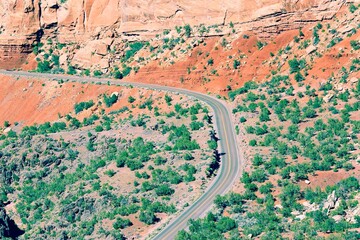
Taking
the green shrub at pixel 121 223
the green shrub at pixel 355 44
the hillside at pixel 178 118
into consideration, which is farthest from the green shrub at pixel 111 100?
the green shrub at pixel 121 223

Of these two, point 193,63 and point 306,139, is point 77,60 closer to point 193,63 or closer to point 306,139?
point 193,63

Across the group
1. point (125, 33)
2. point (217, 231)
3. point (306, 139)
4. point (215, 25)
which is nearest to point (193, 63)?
point (215, 25)

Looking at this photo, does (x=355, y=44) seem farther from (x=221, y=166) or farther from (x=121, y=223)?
(x=121, y=223)

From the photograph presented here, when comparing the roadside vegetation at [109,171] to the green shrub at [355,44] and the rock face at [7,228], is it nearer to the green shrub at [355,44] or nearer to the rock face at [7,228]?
the rock face at [7,228]

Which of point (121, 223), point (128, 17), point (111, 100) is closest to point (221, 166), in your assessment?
point (121, 223)

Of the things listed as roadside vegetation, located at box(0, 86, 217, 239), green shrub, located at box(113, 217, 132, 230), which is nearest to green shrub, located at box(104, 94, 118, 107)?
roadside vegetation, located at box(0, 86, 217, 239)
